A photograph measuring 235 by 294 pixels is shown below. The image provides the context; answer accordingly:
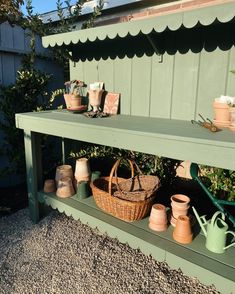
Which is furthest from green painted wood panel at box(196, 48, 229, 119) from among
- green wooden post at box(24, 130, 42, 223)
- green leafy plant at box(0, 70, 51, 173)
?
green leafy plant at box(0, 70, 51, 173)

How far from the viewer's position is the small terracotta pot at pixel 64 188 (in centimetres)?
227

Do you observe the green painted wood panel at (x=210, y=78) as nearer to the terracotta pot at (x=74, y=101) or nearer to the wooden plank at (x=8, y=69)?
the terracotta pot at (x=74, y=101)

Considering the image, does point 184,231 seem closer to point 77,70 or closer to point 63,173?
point 63,173

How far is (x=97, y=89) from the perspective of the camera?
2262 mm

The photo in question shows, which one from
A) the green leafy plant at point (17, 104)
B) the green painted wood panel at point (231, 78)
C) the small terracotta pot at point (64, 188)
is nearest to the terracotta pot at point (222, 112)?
the green painted wood panel at point (231, 78)

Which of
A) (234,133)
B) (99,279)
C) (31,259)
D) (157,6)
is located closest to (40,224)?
(31,259)

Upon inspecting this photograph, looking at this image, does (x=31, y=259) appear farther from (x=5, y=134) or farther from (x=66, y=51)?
(x=66, y=51)

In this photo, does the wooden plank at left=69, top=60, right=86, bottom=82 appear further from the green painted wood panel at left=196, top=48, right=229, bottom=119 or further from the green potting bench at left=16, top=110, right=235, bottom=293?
the green painted wood panel at left=196, top=48, right=229, bottom=119

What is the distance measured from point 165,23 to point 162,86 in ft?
1.80

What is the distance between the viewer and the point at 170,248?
1.56 metres

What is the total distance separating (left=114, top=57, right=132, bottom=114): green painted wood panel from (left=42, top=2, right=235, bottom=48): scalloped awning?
0.39 meters

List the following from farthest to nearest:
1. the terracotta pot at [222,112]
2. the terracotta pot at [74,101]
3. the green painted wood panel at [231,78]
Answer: the terracotta pot at [74,101] < the green painted wood panel at [231,78] < the terracotta pot at [222,112]

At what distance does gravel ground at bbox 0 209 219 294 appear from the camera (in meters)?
1.66

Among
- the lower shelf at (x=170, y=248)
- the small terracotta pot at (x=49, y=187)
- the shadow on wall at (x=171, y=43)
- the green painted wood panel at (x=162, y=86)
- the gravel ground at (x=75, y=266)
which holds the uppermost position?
the shadow on wall at (x=171, y=43)
